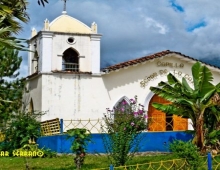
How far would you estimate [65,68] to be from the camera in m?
23.1

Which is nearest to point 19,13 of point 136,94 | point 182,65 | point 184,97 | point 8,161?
point 8,161

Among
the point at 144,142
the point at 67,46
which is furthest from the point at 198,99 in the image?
the point at 67,46

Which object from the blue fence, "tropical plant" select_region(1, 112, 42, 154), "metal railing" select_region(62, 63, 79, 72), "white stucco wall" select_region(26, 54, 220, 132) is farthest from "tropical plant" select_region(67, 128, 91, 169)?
"metal railing" select_region(62, 63, 79, 72)

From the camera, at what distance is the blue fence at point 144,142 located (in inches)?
754

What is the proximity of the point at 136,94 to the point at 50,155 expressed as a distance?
6.01 meters

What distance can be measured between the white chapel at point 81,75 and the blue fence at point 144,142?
8.26 ft

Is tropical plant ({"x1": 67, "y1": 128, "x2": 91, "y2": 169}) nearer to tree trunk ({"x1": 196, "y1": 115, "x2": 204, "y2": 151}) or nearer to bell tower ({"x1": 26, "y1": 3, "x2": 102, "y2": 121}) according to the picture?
tree trunk ({"x1": 196, "y1": 115, "x2": 204, "y2": 151})

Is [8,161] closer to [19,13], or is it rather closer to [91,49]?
[19,13]

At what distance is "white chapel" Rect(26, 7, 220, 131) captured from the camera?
2216cm

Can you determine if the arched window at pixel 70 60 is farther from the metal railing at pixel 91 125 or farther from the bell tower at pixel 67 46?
the metal railing at pixel 91 125

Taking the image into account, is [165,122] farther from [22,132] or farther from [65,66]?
[22,132]

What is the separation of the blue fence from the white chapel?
2517 millimetres

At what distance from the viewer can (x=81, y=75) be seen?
22.4 meters

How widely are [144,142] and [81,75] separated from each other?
457 cm
